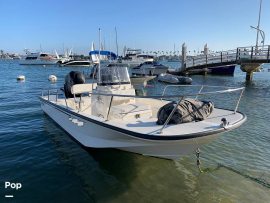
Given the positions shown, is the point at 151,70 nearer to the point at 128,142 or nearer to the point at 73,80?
the point at 73,80

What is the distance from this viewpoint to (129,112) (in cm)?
848

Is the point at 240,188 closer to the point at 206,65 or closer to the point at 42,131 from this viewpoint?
the point at 42,131

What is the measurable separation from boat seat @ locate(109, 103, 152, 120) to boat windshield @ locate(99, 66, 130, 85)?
4.89ft

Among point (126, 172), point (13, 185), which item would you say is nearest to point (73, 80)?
point (126, 172)

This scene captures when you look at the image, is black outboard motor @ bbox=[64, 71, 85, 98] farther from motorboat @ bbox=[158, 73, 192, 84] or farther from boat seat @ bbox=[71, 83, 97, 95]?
motorboat @ bbox=[158, 73, 192, 84]

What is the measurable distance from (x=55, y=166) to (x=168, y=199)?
3869mm

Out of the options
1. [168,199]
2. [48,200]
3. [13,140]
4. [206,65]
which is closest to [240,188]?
[168,199]

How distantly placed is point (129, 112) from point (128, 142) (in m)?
1.45

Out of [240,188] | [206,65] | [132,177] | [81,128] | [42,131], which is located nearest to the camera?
[240,188]

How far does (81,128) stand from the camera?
9.13m

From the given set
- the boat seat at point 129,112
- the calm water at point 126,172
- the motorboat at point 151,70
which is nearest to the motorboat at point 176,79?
the motorboat at point 151,70

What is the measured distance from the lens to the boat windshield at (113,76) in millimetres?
10258

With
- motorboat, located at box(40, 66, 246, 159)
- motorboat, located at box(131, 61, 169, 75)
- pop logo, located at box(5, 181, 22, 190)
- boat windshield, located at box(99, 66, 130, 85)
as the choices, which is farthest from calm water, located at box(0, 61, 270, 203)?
motorboat, located at box(131, 61, 169, 75)

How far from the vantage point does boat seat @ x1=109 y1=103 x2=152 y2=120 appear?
8445mm
